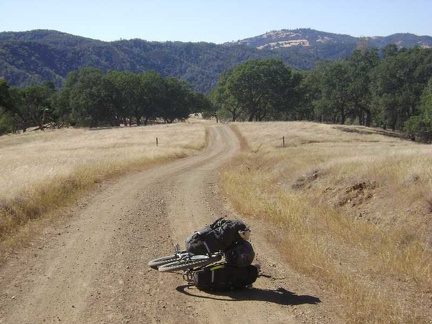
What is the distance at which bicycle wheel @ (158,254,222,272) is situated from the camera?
6801mm

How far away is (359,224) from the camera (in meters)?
10.3

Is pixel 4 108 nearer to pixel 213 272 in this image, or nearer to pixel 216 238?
pixel 216 238

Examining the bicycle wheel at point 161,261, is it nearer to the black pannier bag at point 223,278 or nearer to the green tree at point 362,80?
the black pannier bag at point 223,278

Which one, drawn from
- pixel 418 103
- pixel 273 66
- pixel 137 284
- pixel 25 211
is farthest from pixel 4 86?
pixel 137 284

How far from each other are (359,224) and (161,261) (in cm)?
533

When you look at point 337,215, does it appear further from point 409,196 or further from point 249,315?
point 249,315

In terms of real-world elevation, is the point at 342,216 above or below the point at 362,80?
below

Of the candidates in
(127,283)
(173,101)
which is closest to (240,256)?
(127,283)

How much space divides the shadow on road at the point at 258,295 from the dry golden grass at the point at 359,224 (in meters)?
0.61

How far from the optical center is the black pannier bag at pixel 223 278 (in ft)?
21.2

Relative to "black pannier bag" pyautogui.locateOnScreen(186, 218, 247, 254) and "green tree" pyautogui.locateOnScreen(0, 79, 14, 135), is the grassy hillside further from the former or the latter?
"green tree" pyautogui.locateOnScreen(0, 79, 14, 135)

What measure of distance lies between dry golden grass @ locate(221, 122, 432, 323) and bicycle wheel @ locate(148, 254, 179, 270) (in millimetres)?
2147

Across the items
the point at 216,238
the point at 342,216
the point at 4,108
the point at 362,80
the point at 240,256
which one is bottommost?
the point at 342,216

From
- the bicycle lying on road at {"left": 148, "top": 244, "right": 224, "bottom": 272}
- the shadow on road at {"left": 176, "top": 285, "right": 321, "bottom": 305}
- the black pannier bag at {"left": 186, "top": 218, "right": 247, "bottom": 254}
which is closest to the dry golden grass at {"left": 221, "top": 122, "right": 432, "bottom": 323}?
the shadow on road at {"left": 176, "top": 285, "right": 321, "bottom": 305}
